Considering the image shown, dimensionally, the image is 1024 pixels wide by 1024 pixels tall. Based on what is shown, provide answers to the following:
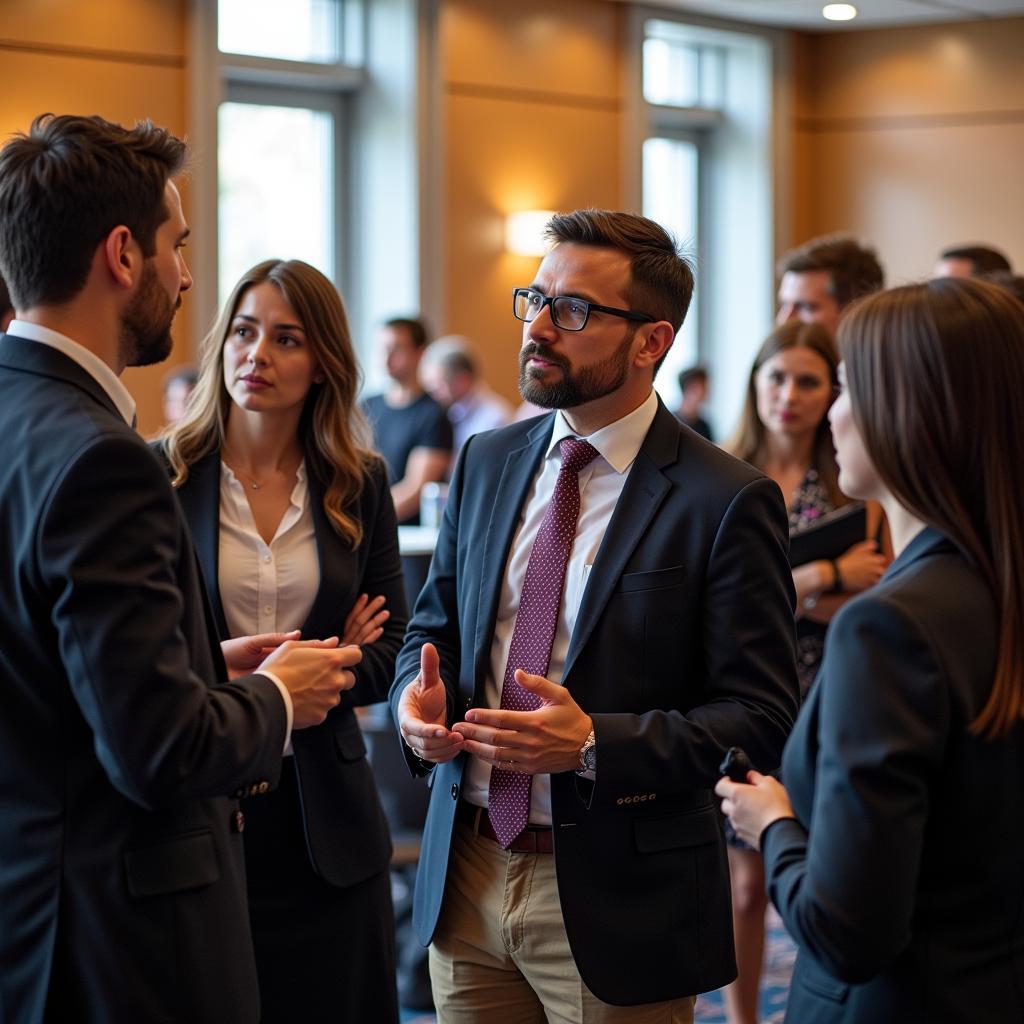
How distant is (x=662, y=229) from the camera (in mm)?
2398

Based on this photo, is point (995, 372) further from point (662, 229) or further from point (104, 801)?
point (104, 801)

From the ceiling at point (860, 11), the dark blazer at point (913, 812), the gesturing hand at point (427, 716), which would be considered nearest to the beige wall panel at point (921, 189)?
the ceiling at point (860, 11)

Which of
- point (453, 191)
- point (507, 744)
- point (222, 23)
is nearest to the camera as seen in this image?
point (507, 744)

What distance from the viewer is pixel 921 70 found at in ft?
33.8

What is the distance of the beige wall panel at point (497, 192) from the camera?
8797 millimetres

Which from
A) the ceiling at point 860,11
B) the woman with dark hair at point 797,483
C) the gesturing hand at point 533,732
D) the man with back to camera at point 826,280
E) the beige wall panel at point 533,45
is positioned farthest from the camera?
the ceiling at point 860,11

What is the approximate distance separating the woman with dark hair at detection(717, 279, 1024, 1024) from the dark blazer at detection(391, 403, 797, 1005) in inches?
17.4

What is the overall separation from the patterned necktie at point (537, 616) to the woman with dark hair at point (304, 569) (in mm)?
540

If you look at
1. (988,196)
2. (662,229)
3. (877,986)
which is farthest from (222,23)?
(877,986)

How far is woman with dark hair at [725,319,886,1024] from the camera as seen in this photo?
3475mm

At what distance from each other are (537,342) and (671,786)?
759 mm

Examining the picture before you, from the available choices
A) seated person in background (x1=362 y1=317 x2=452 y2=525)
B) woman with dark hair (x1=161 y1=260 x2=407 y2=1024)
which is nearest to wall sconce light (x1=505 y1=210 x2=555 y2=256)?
seated person in background (x1=362 y1=317 x2=452 y2=525)

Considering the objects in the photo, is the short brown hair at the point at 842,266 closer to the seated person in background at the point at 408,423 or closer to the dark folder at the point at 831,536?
the dark folder at the point at 831,536

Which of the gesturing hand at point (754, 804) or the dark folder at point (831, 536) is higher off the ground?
the dark folder at point (831, 536)
